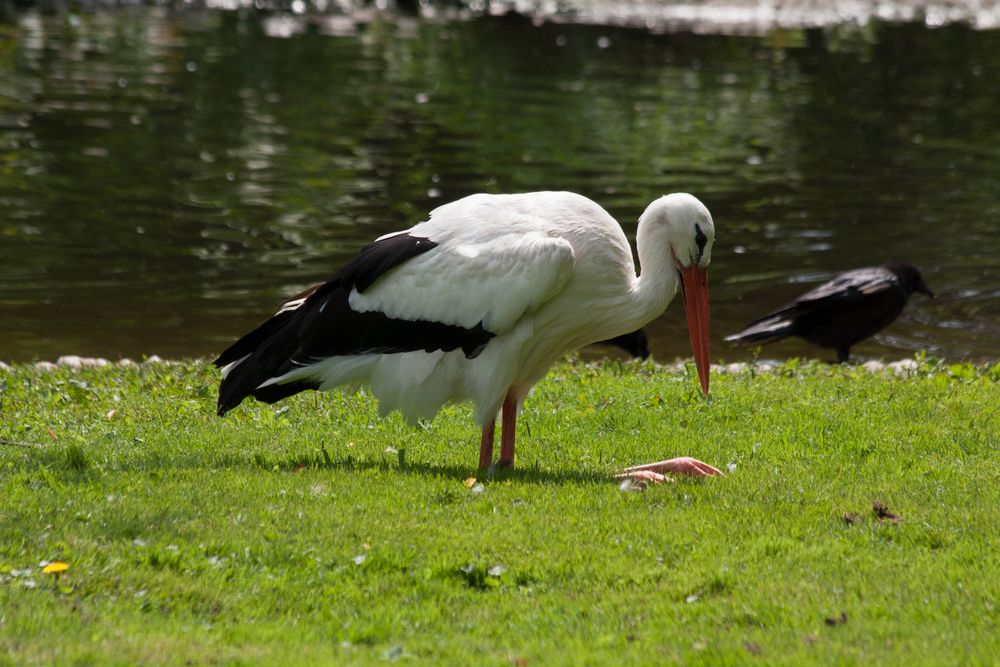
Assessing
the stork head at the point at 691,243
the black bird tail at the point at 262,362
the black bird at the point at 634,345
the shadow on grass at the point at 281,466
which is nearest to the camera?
the shadow on grass at the point at 281,466

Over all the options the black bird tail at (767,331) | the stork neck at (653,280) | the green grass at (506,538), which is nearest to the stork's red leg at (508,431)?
the green grass at (506,538)

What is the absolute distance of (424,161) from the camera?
73.9 feet

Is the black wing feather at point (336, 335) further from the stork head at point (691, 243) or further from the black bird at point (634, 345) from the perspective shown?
the black bird at point (634, 345)

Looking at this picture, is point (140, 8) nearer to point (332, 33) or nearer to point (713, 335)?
point (332, 33)

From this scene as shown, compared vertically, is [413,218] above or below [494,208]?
below

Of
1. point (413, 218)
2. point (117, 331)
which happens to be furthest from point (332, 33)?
point (117, 331)

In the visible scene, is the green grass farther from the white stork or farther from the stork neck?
the stork neck

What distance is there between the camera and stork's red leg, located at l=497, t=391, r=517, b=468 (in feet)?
24.9

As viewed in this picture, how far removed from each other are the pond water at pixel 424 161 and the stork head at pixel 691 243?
599 centimetres

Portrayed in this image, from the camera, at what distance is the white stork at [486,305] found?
7305 mm

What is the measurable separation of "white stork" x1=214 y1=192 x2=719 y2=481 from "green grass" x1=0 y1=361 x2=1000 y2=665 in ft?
Answer: 1.41

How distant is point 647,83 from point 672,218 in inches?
1049

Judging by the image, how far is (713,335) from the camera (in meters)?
14.1

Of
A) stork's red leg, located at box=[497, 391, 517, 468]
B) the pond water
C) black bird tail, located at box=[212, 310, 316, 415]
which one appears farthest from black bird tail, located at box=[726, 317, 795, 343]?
black bird tail, located at box=[212, 310, 316, 415]
